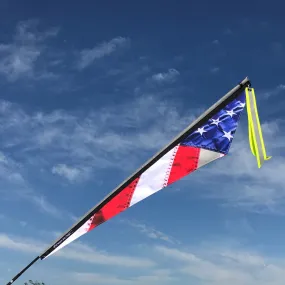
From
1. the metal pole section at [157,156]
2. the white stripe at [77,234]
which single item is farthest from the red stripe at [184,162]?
the white stripe at [77,234]

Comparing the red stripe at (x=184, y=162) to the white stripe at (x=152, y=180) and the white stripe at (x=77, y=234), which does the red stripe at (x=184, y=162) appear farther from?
the white stripe at (x=77, y=234)

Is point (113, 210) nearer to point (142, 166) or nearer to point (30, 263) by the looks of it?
point (142, 166)

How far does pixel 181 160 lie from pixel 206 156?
0.67 metres

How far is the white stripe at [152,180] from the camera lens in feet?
29.8

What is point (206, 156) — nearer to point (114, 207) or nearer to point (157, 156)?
point (157, 156)

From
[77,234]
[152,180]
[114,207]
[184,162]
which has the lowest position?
[77,234]

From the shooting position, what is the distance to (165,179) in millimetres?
9125

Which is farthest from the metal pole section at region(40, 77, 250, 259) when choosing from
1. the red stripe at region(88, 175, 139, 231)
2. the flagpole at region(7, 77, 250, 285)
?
the red stripe at region(88, 175, 139, 231)

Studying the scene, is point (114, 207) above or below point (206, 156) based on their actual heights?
below

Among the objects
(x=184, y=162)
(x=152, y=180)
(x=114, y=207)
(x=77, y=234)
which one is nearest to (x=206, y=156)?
(x=184, y=162)

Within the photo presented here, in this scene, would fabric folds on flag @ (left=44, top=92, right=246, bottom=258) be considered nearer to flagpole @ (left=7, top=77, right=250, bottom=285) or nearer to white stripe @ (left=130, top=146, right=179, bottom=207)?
white stripe @ (left=130, top=146, right=179, bottom=207)

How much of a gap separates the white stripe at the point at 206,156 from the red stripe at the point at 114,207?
1749 millimetres

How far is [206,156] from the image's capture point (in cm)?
918

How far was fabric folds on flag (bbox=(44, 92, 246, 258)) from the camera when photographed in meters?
9.05
